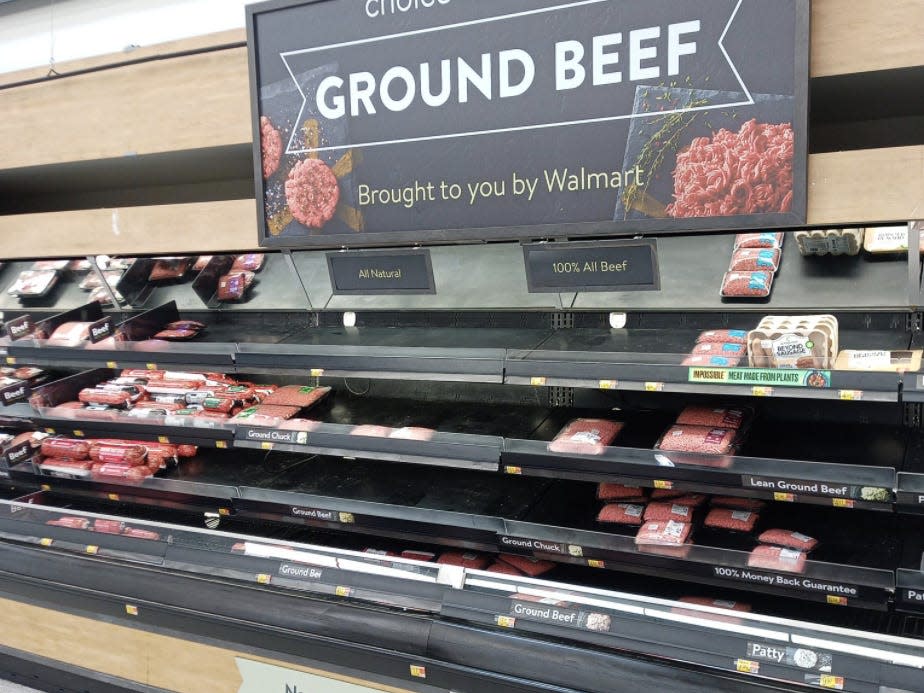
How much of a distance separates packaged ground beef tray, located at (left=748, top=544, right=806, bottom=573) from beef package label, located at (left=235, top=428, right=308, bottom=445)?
5.18 ft

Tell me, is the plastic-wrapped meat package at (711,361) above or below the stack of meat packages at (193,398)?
above

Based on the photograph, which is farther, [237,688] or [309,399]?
[309,399]

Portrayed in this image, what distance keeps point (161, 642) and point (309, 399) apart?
108 centimetres

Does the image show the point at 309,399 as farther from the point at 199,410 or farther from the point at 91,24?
the point at 91,24

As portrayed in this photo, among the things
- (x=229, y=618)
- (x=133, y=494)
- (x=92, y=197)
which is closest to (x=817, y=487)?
(x=229, y=618)

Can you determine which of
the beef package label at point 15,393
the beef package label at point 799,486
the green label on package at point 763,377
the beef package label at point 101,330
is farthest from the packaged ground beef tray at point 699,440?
the beef package label at point 15,393

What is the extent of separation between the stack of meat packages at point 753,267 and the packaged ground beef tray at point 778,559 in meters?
0.82

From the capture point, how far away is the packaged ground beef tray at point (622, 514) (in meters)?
2.65

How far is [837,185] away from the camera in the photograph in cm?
210

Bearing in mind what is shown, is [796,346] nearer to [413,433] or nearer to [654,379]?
[654,379]

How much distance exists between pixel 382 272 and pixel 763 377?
54.4 inches

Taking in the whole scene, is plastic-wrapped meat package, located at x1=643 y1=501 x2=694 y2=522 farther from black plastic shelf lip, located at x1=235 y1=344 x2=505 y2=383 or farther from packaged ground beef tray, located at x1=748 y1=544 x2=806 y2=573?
black plastic shelf lip, located at x1=235 y1=344 x2=505 y2=383

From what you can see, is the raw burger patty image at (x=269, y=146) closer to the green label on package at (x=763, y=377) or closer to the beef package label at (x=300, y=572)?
the beef package label at (x=300, y=572)

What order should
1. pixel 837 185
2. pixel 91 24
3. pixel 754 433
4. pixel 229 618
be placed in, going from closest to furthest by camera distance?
1. pixel 837 185
2. pixel 754 433
3. pixel 229 618
4. pixel 91 24
